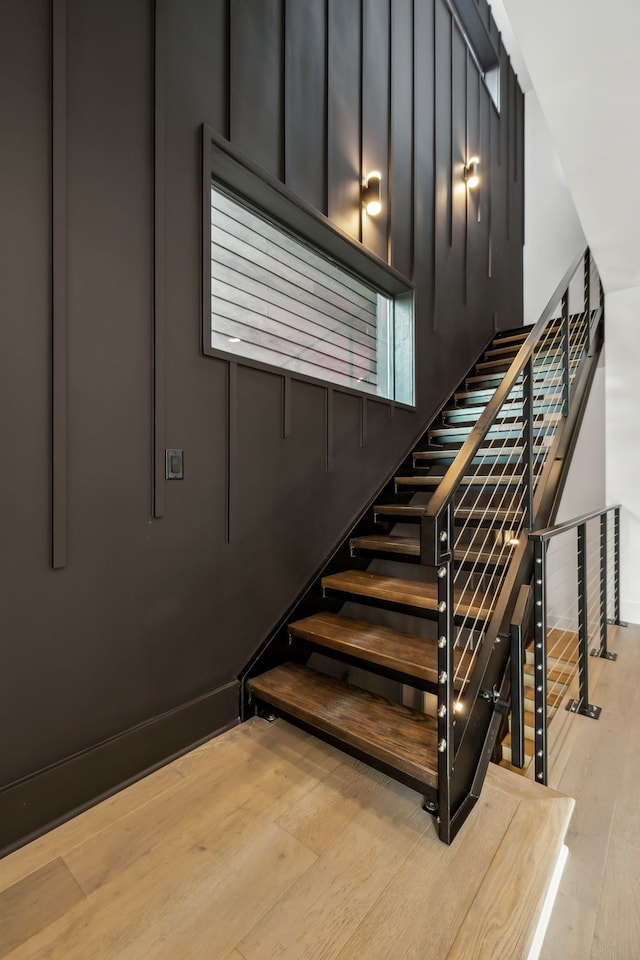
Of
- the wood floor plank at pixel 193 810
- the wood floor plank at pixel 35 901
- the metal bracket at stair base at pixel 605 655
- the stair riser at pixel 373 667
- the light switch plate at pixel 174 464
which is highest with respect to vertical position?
the light switch plate at pixel 174 464

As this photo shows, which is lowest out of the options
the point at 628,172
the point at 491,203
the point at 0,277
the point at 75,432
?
the point at 75,432

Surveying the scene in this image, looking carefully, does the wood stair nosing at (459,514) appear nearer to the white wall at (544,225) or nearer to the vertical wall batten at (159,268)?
the vertical wall batten at (159,268)

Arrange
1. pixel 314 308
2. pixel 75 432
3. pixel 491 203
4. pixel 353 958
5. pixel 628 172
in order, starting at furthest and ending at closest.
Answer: pixel 491 203 < pixel 314 308 < pixel 628 172 < pixel 75 432 < pixel 353 958

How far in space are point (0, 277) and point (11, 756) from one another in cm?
137

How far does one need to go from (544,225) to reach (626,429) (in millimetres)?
3417

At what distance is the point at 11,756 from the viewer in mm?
1274

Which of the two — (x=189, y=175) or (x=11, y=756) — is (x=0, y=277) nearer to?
(x=189, y=175)

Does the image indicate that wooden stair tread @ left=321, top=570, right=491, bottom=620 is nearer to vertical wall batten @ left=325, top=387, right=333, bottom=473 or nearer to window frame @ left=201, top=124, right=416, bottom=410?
vertical wall batten @ left=325, top=387, right=333, bottom=473

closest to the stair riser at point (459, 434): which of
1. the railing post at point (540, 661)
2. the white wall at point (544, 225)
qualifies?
the railing post at point (540, 661)

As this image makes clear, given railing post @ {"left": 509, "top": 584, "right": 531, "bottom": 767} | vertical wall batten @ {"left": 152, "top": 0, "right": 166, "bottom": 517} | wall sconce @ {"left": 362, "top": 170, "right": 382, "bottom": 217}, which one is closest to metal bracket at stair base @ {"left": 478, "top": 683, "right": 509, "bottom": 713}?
railing post @ {"left": 509, "top": 584, "right": 531, "bottom": 767}

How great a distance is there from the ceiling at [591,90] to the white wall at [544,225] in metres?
3.10

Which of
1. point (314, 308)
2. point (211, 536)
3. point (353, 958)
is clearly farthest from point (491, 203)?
point (353, 958)

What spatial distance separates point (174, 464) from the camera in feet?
5.53

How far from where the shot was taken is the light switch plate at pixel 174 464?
65.5 inches
